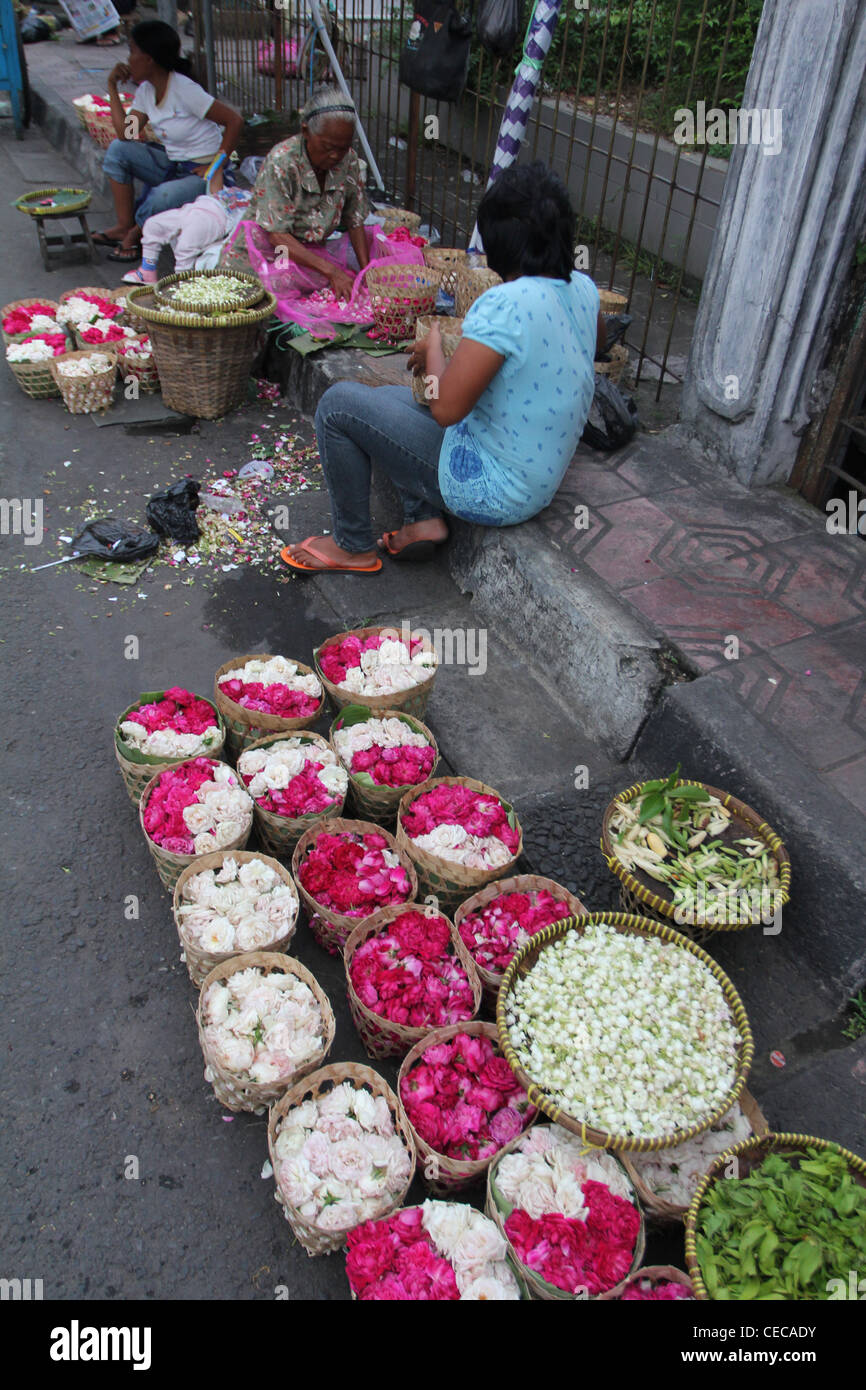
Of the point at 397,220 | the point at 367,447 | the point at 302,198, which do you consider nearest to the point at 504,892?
the point at 367,447

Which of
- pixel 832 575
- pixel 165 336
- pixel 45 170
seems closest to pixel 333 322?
pixel 165 336

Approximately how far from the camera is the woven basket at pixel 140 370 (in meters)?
5.87

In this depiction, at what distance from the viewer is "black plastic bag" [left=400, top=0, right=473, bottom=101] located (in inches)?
242

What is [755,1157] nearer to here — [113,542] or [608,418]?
[608,418]

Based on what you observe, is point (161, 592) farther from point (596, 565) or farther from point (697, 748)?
point (697, 748)

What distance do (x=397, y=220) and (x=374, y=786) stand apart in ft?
16.8

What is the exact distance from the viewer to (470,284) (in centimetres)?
536

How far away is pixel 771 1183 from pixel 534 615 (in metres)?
2.37

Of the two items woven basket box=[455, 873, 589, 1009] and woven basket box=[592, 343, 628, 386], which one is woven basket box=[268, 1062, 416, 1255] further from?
woven basket box=[592, 343, 628, 386]

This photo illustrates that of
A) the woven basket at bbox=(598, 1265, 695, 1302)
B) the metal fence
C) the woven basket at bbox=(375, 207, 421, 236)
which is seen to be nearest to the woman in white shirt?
the metal fence

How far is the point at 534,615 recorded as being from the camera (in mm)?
4004

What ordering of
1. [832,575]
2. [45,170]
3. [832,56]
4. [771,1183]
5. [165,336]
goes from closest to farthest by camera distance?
1. [771,1183]
2. [832,56]
3. [832,575]
4. [165,336]
5. [45,170]

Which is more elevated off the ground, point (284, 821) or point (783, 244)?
point (783, 244)

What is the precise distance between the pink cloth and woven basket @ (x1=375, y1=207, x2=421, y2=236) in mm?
330
